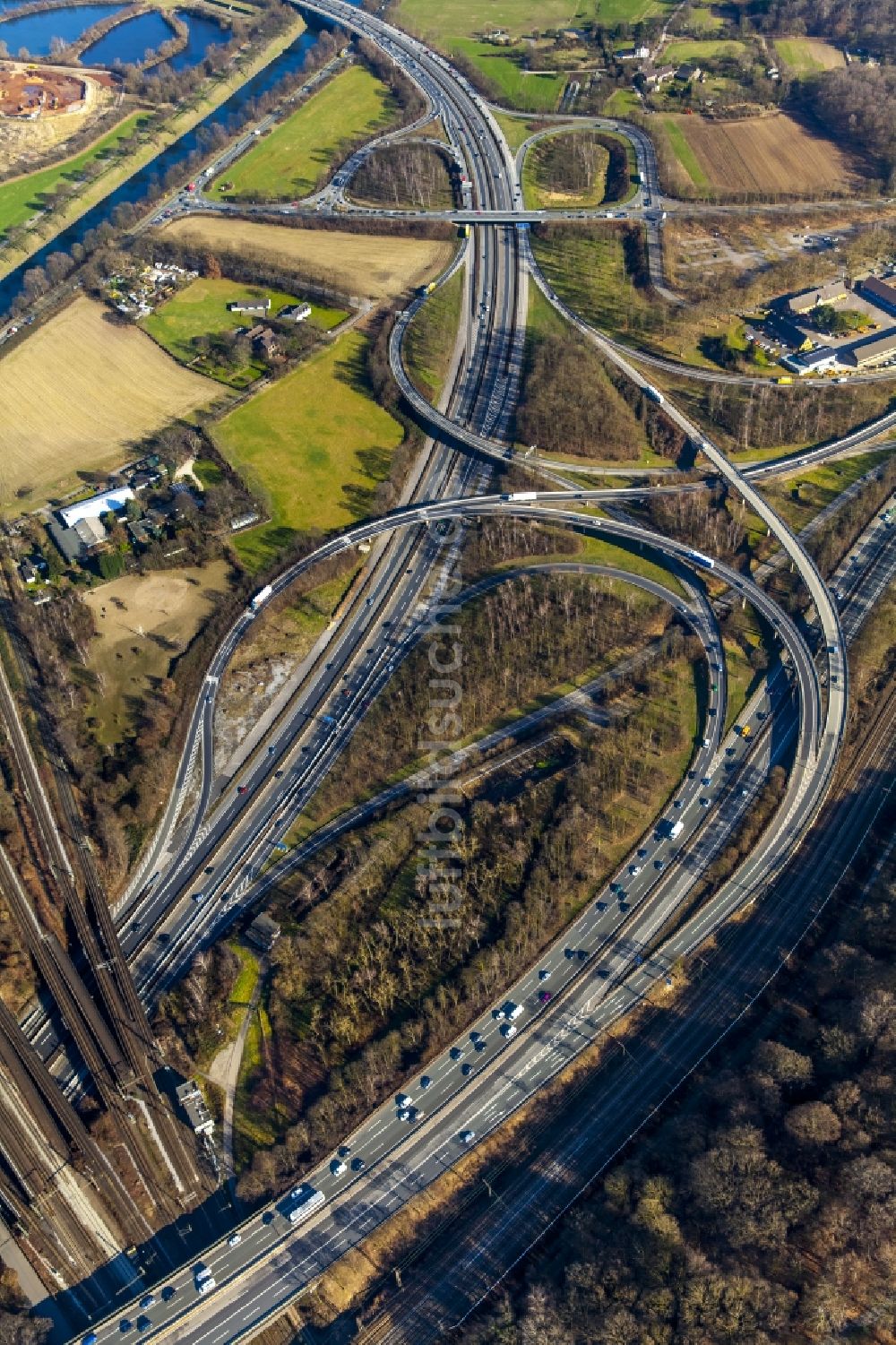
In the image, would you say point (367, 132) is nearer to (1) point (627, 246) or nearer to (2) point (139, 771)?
(1) point (627, 246)

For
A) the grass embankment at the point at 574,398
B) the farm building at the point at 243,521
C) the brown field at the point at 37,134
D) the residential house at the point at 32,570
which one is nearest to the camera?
the residential house at the point at 32,570

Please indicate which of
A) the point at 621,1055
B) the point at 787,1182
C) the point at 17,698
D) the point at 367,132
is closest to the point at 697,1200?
the point at 787,1182

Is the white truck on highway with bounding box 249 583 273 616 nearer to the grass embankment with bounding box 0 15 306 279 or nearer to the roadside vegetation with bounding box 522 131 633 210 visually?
the grass embankment with bounding box 0 15 306 279

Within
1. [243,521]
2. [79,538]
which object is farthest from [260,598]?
[79,538]

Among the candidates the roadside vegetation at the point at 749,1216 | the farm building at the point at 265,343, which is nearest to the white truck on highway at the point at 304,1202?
the roadside vegetation at the point at 749,1216

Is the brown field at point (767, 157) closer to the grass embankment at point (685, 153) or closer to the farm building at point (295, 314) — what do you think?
the grass embankment at point (685, 153)

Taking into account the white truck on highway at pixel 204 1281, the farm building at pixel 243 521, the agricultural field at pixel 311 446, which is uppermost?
the agricultural field at pixel 311 446
